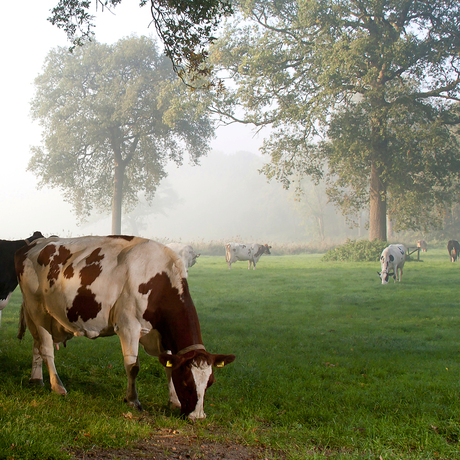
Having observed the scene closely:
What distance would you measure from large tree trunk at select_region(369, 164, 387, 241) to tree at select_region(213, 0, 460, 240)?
0.23ft

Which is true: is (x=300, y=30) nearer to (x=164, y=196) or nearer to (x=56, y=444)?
(x=56, y=444)

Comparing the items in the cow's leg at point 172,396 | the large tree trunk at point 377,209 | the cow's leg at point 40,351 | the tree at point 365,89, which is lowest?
the cow's leg at point 172,396

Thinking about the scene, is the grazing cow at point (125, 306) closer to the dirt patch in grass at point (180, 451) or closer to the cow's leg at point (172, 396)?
the cow's leg at point (172, 396)

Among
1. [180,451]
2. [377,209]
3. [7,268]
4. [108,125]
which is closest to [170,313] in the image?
[180,451]

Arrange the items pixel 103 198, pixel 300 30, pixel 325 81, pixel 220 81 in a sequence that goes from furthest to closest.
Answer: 1. pixel 103 198
2. pixel 300 30
3. pixel 325 81
4. pixel 220 81

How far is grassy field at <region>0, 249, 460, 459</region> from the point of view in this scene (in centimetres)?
441

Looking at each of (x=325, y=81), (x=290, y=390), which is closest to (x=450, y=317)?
(x=290, y=390)

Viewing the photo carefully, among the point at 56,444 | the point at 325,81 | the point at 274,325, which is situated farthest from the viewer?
the point at 325,81

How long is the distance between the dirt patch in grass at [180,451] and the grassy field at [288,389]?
121mm

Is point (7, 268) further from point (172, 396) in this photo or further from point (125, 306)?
point (172, 396)

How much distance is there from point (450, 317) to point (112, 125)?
3351 centimetres

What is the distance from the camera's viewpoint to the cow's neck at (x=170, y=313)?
5.15m

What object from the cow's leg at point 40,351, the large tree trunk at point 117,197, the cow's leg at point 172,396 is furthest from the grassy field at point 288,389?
the large tree trunk at point 117,197

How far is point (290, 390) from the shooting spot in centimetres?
647
